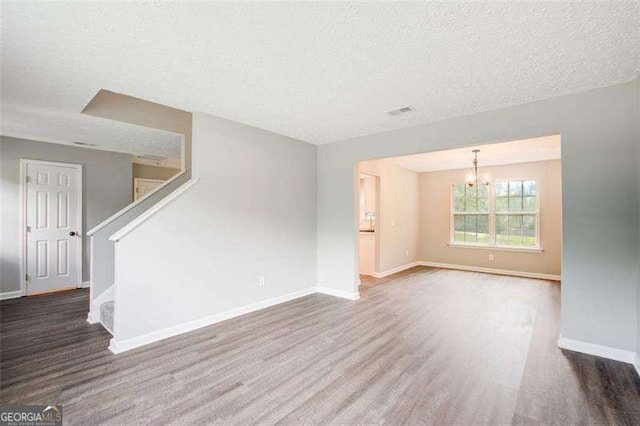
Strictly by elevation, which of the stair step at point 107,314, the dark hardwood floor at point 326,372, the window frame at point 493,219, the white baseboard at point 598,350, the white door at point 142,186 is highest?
the white door at point 142,186

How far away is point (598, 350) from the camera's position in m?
2.67

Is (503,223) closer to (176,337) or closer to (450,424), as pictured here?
(450,424)

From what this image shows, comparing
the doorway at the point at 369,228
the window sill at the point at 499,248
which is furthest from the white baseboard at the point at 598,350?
the window sill at the point at 499,248

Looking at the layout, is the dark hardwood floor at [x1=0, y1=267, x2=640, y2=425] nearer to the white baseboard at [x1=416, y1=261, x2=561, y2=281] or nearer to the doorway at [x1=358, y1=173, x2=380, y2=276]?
the doorway at [x1=358, y1=173, x2=380, y2=276]

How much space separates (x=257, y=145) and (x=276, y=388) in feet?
9.49

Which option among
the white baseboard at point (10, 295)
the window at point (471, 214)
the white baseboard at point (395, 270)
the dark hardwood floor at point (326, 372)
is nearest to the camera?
the dark hardwood floor at point (326, 372)

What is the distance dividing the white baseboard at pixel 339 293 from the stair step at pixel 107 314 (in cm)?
279

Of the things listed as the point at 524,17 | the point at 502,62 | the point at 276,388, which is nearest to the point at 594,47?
the point at 502,62

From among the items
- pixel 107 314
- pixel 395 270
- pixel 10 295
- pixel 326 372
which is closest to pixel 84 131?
pixel 107 314

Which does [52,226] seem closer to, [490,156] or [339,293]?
[339,293]

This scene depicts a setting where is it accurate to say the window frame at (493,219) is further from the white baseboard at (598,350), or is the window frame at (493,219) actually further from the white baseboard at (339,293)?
the white baseboard at (598,350)

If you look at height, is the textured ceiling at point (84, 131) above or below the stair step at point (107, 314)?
above

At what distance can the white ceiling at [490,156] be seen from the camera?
15.1ft

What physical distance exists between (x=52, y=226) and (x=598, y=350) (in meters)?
7.36
